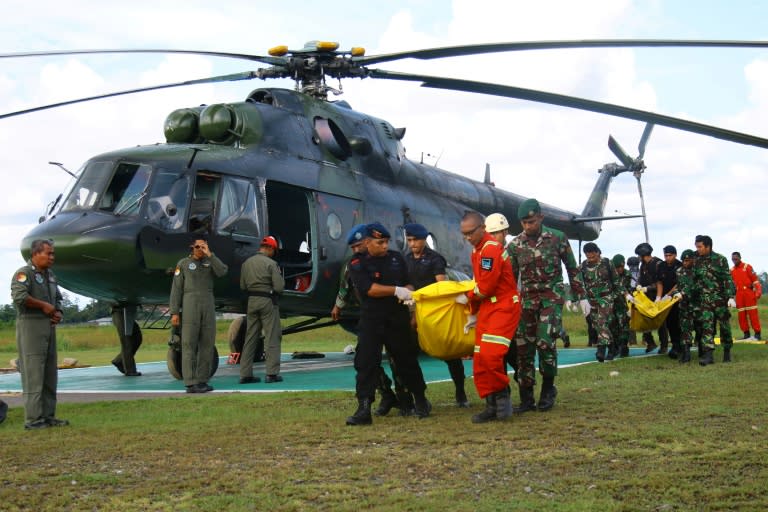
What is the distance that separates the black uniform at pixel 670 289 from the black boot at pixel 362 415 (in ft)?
24.7

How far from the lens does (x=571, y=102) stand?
35.7 feet

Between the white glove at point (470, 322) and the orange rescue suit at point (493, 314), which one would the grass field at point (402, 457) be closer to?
the orange rescue suit at point (493, 314)

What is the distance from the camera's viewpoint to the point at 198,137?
13961 millimetres

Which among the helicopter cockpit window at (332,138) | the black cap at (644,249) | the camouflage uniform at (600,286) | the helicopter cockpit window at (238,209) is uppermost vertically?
the helicopter cockpit window at (332,138)

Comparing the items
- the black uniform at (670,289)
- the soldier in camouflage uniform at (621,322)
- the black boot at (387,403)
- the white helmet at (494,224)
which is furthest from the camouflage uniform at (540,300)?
the soldier in camouflage uniform at (621,322)

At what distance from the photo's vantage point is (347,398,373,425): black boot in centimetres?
766

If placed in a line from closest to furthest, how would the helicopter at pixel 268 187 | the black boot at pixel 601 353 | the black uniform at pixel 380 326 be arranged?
the black uniform at pixel 380 326 → the helicopter at pixel 268 187 → the black boot at pixel 601 353

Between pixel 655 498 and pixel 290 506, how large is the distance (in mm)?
1956

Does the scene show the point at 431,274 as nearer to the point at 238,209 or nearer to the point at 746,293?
the point at 238,209

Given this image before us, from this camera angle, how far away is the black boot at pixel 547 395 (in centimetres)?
818

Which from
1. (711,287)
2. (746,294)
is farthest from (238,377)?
(746,294)

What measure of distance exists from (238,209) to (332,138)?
2769mm

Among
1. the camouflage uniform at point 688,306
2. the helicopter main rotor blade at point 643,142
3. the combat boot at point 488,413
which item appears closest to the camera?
the combat boot at point 488,413

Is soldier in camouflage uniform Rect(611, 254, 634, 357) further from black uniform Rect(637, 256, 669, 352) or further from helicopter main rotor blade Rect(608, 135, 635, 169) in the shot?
helicopter main rotor blade Rect(608, 135, 635, 169)
